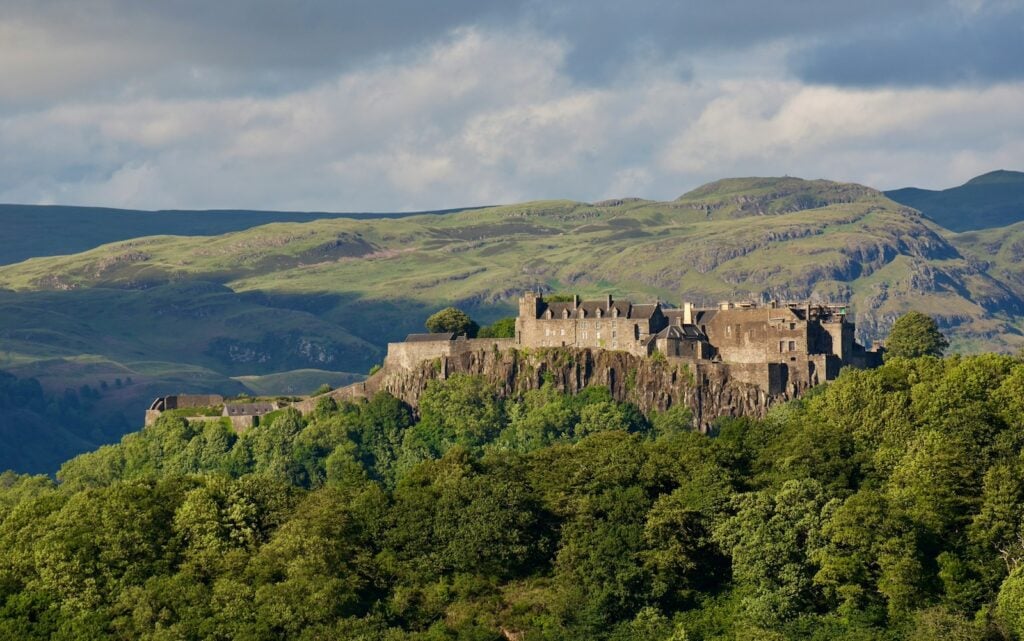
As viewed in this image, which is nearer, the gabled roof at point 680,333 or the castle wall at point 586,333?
the gabled roof at point 680,333

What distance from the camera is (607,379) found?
173875mm

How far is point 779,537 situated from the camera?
10481 cm

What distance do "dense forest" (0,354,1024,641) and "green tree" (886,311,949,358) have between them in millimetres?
51152

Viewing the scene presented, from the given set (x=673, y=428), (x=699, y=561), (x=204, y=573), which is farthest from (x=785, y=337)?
(x=204, y=573)

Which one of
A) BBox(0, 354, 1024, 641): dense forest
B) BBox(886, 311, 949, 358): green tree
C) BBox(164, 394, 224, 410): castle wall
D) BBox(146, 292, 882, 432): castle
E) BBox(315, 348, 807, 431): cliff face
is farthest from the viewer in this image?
BBox(164, 394, 224, 410): castle wall

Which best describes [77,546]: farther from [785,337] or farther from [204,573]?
[785,337]

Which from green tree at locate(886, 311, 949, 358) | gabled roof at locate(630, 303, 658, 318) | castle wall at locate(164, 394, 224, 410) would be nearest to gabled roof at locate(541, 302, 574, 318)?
gabled roof at locate(630, 303, 658, 318)

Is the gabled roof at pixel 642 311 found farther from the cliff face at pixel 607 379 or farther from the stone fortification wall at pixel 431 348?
the stone fortification wall at pixel 431 348

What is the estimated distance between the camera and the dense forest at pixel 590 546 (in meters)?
100

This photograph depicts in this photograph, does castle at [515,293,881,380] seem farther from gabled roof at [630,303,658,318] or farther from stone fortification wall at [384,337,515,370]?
stone fortification wall at [384,337,515,370]

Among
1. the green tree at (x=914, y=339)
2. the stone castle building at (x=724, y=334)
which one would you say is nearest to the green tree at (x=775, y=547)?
the stone castle building at (x=724, y=334)

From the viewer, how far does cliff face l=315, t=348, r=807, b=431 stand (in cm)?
16625

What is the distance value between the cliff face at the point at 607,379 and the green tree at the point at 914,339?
14.3m

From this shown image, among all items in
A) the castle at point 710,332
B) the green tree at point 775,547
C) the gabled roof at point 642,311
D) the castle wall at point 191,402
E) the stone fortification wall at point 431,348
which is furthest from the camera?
the castle wall at point 191,402
